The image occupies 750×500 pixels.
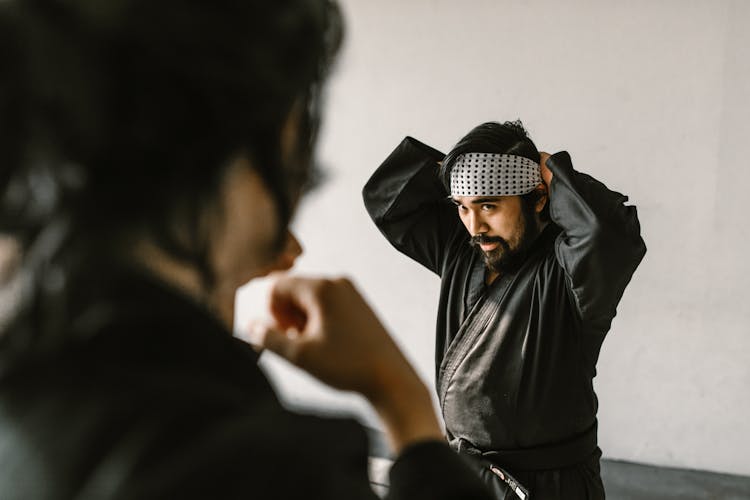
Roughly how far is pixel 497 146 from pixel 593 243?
1.28ft

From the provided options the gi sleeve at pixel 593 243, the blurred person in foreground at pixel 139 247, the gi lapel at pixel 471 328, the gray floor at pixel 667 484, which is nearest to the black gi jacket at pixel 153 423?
the blurred person in foreground at pixel 139 247

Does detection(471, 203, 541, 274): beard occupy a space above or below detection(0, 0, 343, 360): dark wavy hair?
below

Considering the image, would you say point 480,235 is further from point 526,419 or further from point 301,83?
point 301,83

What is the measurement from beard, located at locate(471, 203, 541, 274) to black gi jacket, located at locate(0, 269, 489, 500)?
1637mm

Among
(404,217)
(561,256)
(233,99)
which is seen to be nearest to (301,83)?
(233,99)

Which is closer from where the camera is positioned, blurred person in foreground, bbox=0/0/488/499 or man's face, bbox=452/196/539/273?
blurred person in foreground, bbox=0/0/488/499

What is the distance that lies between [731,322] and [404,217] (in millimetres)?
1641

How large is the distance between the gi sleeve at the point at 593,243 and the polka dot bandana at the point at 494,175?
85 mm

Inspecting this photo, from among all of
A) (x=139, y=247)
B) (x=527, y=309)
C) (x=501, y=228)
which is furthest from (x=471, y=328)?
(x=139, y=247)

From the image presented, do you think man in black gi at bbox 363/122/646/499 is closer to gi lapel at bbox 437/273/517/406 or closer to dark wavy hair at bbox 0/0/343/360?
gi lapel at bbox 437/273/517/406

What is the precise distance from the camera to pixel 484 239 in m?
2.01

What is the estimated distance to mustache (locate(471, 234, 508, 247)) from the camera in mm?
1989

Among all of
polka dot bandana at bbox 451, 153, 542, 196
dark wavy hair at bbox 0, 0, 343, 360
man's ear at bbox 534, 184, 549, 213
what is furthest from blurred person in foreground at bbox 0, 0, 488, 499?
man's ear at bbox 534, 184, 549, 213

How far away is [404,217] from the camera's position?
7.55 ft
